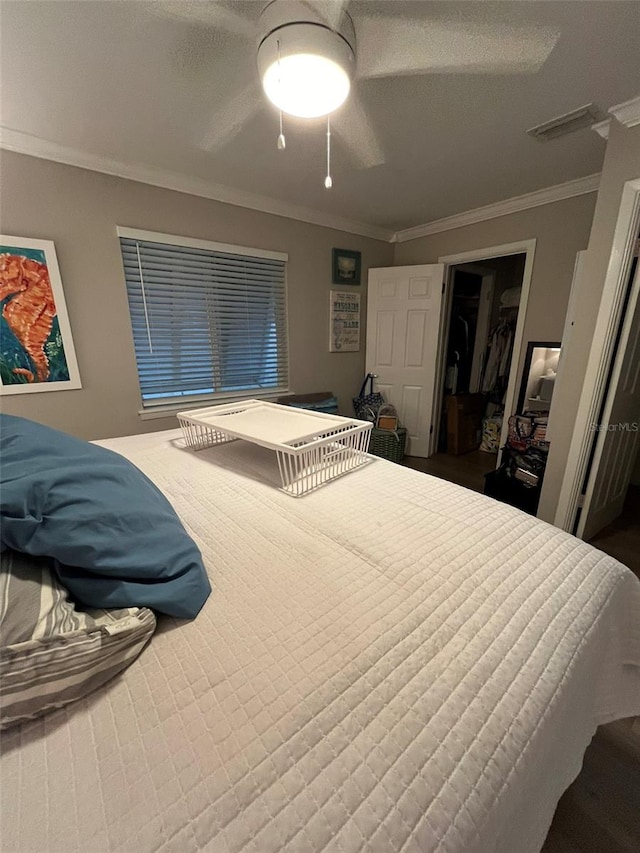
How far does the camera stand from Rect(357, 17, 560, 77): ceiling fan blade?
3.72ft

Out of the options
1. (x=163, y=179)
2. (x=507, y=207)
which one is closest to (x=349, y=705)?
(x=163, y=179)

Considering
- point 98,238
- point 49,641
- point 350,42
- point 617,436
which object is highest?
point 350,42

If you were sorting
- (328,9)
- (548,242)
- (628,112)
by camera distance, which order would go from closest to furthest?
1. (328,9)
2. (628,112)
3. (548,242)

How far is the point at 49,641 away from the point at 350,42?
1765mm

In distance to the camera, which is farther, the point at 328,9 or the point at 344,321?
the point at 344,321

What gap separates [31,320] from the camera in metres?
1.90

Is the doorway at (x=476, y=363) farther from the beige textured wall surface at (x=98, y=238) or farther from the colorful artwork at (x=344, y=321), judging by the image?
the beige textured wall surface at (x=98, y=238)

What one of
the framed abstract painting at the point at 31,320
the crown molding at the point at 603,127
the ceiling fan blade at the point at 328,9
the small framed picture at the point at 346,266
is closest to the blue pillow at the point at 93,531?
the ceiling fan blade at the point at 328,9

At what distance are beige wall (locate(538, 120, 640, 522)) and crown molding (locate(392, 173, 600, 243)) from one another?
0.69 metres

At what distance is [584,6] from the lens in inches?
42.3

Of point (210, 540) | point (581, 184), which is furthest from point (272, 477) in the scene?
point (581, 184)

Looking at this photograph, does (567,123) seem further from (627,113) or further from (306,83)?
(306,83)

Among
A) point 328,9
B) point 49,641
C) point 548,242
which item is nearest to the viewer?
point 49,641

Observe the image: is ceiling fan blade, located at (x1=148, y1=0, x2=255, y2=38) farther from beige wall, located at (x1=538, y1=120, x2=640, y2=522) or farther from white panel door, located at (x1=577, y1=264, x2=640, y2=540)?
white panel door, located at (x1=577, y1=264, x2=640, y2=540)
